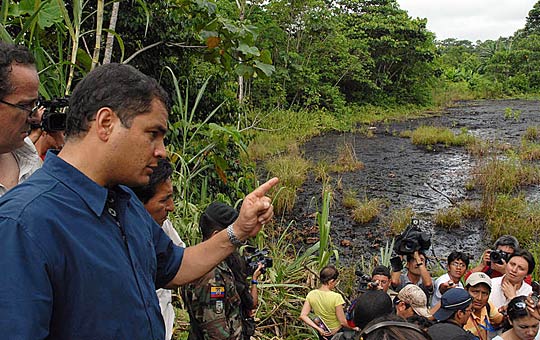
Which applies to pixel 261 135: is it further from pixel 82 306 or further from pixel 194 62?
pixel 82 306

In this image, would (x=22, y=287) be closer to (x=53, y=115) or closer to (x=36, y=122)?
(x=36, y=122)

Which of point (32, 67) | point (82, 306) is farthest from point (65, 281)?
point (32, 67)

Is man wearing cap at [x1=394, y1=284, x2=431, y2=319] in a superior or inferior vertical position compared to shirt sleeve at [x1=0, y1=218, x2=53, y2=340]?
inferior

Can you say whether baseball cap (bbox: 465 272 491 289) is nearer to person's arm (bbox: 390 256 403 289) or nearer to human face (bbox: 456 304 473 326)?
human face (bbox: 456 304 473 326)

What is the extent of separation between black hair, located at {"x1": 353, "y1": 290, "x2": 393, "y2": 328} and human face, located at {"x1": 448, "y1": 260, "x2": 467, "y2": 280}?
1344 mm

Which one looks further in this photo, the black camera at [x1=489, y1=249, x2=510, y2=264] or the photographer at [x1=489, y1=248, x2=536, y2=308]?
the black camera at [x1=489, y1=249, x2=510, y2=264]

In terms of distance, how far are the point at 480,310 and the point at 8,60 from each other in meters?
3.07

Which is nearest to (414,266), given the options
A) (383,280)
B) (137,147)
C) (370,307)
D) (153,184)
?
(383,280)

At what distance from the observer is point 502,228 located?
5820mm

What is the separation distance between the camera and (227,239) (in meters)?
1.44

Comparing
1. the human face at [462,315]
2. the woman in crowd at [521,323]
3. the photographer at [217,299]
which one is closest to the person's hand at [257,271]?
the photographer at [217,299]

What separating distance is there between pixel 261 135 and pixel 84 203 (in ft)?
36.0

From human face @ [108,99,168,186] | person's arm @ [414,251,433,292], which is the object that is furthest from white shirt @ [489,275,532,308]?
human face @ [108,99,168,186]

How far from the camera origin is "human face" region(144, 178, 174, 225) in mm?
1825
